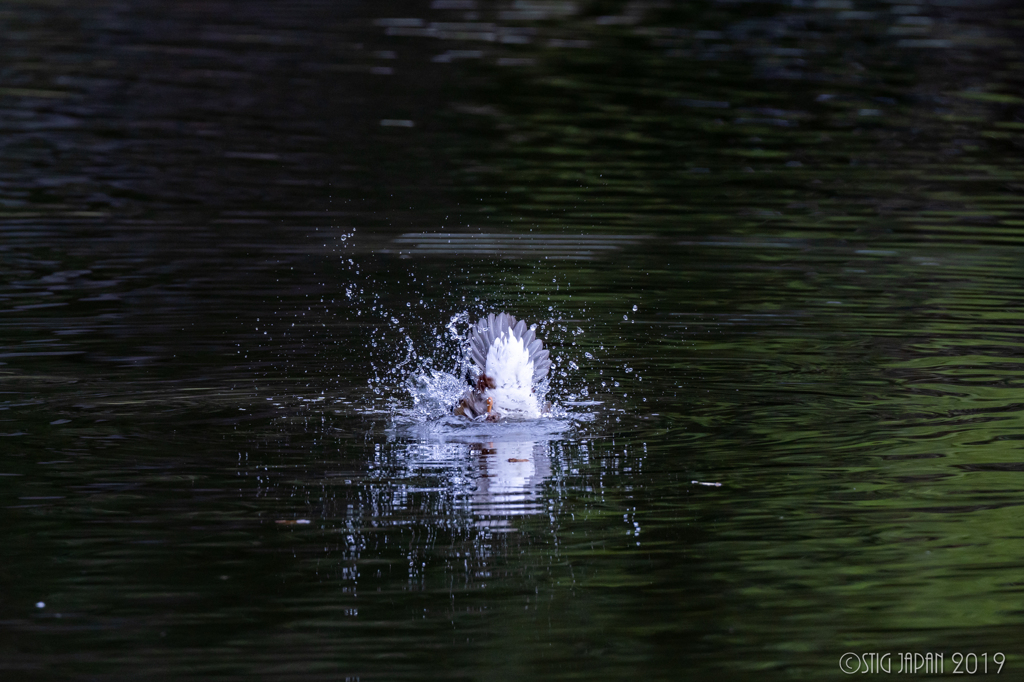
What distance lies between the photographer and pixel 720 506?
23.2ft

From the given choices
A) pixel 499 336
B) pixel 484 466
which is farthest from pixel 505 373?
pixel 484 466

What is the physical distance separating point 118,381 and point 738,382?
3.72 m

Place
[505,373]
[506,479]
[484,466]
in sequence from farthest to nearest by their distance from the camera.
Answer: [505,373], [484,466], [506,479]

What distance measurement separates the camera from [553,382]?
30.7 ft

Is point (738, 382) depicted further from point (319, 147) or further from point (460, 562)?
point (319, 147)

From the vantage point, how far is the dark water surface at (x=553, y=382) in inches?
234

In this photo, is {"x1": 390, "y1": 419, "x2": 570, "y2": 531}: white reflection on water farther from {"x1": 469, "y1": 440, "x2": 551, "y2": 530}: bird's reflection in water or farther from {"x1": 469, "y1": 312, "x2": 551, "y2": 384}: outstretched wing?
{"x1": 469, "y1": 312, "x2": 551, "y2": 384}: outstretched wing

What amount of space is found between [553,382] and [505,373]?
0.80m

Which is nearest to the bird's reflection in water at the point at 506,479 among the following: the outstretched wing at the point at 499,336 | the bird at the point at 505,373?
the bird at the point at 505,373

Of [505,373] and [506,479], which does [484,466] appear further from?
[505,373]

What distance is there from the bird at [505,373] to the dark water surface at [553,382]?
22 centimetres

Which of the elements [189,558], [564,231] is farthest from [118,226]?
[189,558]

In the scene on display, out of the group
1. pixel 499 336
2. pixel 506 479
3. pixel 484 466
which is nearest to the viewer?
pixel 506 479

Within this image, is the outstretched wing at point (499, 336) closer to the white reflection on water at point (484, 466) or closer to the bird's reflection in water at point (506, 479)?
the white reflection on water at point (484, 466)
